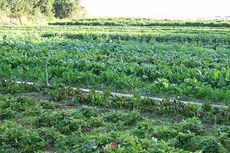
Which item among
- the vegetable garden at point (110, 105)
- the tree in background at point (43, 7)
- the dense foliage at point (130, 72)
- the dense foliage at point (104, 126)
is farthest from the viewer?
the tree in background at point (43, 7)

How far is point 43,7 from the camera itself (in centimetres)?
5694

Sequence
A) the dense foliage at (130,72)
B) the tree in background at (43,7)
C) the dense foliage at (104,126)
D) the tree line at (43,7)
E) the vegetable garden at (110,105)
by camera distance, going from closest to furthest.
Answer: the dense foliage at (104,126)
the vegetable garden at (110,105)
the dense foliage at (130,72)
the tree in background at (43,7)
the tree line at (43,7)

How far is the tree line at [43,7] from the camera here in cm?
5044

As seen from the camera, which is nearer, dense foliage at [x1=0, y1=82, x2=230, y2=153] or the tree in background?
dense foliage at [x1=0, y1=82, x2=230, y2=153]

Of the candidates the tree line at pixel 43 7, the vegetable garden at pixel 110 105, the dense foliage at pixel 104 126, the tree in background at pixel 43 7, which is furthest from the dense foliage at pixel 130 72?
the tree line at pixel 43 7

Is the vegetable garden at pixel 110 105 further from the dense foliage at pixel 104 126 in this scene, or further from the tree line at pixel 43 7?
the tree line at pixel 43 7

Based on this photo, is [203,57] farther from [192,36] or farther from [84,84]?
[192,36]

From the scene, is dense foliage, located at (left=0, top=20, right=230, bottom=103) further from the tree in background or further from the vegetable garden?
the tree in background

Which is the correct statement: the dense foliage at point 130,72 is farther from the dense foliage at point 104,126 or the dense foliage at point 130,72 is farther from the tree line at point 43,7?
the tree line at point 43,7

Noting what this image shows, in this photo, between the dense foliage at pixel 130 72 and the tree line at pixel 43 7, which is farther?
the tree line at pixel 43 7

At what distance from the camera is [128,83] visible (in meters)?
11.6

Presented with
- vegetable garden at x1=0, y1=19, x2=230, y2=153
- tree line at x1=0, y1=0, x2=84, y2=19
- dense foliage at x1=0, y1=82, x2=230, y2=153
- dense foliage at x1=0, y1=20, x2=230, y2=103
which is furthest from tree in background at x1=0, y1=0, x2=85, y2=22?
dense foliage at x1=0, y1=82, x2=230, y2=153

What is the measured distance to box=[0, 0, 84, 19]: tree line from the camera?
5044 cm

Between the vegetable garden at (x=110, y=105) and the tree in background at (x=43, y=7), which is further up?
the tree in background at (x=43, y=7)
